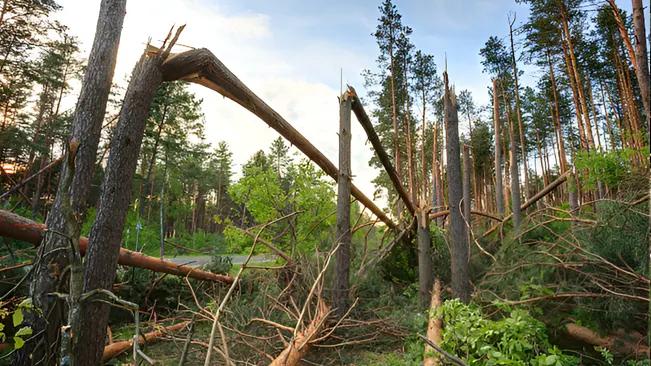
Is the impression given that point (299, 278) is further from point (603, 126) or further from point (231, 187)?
point (603, 126)

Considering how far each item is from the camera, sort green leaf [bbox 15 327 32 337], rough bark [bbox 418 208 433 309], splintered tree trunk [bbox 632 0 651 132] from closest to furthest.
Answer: green leaf [bbox 15 327 32 337], splintered tree trunk [bbox 632 0 651 132], rough bark [bbox 418 208 433 309]

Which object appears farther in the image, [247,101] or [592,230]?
[592,230]

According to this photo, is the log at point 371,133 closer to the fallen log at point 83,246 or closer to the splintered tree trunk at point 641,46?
the splintered tree trunk at point 641,46

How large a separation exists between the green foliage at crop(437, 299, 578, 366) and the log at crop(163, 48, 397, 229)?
2985 mm

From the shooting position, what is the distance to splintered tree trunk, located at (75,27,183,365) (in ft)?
7.98

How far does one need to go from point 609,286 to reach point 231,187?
7.12 m

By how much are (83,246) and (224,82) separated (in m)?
2.67

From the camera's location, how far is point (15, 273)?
4.29 m

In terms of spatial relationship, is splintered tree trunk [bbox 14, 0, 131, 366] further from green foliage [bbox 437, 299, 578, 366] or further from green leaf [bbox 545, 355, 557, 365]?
green leaf [bbox 545, 355, 557, 365]

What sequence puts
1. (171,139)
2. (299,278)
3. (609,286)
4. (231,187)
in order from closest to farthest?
→ (609,286) < (299,278) < (231,187) < (171,139)

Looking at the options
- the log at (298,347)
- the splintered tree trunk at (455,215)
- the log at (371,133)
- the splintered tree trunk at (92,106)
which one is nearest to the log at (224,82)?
the log at (371,133)

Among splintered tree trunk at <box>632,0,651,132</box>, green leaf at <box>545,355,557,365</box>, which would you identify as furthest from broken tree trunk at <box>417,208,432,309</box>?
splintered tree trunk at <box>632,0,651,132</box>

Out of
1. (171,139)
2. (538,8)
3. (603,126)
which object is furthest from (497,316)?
(171,139)

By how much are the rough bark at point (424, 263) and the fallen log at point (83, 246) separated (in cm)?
359
